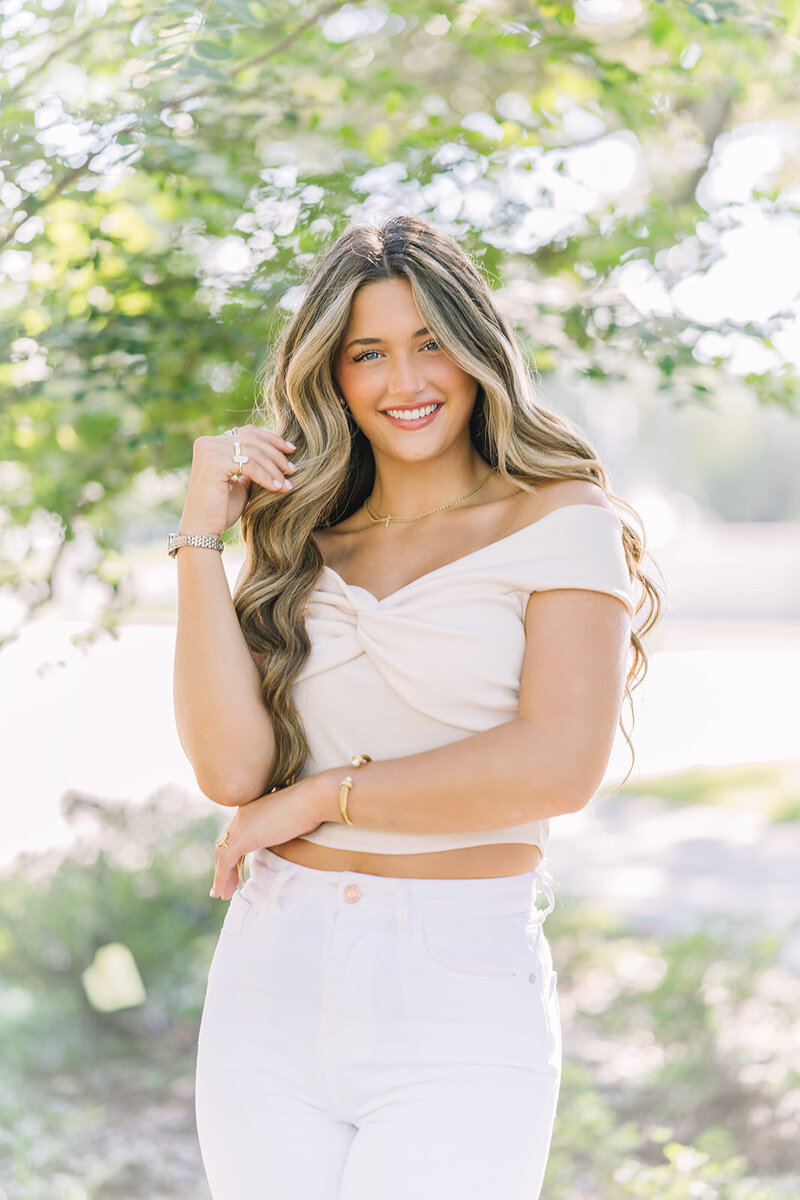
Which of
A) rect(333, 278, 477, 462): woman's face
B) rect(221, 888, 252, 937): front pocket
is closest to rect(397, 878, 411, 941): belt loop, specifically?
rect(221, 888, 252, 937): front pocket

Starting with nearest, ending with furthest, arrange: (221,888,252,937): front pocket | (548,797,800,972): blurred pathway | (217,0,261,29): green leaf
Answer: (221,888,252,937): front pocket, (217,0,261,29): green leaf, (548,797,800,972): blurred pathway

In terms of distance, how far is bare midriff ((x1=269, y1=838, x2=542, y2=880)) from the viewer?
68.1 inches

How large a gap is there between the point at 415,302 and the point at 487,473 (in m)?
0.32

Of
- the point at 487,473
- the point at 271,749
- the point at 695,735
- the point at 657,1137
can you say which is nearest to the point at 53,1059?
the point at 657,1137

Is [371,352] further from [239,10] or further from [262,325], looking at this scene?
[262,325]

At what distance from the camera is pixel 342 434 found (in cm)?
213

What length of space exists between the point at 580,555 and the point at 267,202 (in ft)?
5.20

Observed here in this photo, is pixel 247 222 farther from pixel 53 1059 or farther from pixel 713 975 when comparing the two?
pixel 713 975

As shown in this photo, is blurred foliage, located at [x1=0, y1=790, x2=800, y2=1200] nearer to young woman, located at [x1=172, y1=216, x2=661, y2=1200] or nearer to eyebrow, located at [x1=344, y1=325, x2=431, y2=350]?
young woman, located at [x1=172, y1=216, x2=661, y2=1200]

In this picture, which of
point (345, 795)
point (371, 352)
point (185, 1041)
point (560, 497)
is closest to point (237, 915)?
point (345, 795)

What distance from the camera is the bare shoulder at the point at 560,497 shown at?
1.83 m

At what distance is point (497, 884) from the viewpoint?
1.72m

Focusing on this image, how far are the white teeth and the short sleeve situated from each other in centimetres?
30

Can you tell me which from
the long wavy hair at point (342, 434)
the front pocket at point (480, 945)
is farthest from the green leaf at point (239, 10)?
the front pocket at point (480, 945)
